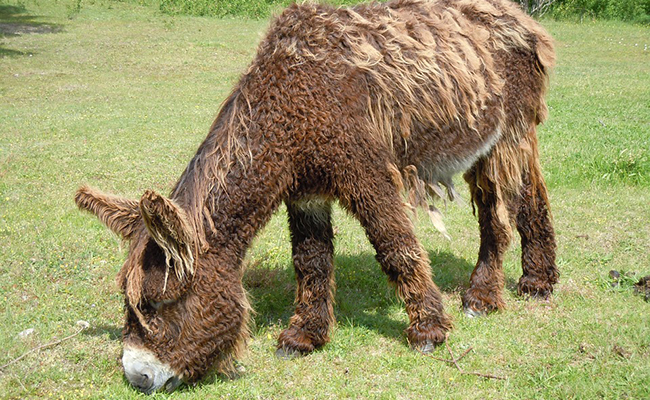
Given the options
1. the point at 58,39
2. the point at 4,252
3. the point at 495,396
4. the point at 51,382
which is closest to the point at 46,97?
the point at 58,39

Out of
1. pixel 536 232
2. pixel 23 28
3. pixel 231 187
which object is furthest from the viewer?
pixel 23 28

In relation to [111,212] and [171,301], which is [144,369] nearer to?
[171,301]

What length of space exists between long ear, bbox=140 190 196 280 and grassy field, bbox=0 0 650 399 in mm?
750

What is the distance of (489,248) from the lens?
5.84m

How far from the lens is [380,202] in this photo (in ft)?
15.0

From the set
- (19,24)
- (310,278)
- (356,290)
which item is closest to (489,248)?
(356,290)

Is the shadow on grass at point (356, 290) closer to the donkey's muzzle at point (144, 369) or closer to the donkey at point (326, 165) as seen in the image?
the donkey at point (326, 165)

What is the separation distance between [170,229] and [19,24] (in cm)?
2383

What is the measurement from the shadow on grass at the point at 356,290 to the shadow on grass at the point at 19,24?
721 inches

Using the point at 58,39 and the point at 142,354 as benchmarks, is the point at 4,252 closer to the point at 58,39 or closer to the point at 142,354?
the point at 142,354

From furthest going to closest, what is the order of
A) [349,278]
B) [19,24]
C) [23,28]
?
[19,24], [23,28], [349,278]

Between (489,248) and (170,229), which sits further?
(489,248)

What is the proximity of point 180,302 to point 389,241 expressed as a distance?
5.22 ft

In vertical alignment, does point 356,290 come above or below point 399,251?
below
